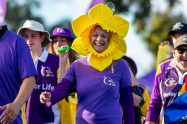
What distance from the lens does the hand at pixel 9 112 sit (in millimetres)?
6285

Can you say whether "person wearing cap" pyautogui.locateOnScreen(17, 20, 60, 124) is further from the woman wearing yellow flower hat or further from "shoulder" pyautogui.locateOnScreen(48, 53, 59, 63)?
the woman wearing yellow flower hat

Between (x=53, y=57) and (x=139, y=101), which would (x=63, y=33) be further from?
(x=139, y=101)

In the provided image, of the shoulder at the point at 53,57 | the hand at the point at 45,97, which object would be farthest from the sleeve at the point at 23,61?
the shoulder at the point at 53,57

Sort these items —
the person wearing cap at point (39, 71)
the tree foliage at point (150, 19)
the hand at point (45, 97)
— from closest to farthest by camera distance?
the hand at point (45, 97), the person wearing cap at point (39, 71), the tree foliage at point (150, 19)

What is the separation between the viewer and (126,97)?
318 inches

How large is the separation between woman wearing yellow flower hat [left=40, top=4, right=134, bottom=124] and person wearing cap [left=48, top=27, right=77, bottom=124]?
1.13 meters

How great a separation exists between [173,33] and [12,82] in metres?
3.14

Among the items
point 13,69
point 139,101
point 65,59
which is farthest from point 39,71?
point 13,69

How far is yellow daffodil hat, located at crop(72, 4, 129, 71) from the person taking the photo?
26.1ft

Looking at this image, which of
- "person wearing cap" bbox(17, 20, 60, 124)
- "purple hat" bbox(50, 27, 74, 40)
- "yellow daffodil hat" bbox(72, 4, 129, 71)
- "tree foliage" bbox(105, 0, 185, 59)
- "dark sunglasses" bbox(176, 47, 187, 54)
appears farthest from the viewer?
"tree foliage" bbox(105, 0, 185, 59)

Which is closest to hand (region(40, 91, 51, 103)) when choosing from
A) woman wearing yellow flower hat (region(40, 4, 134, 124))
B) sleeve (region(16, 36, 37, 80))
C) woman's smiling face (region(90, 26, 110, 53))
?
woman wearing yellow flower hat (region(40, 4, 134, 124))

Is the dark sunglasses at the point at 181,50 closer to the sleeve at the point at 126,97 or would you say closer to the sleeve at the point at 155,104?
the sleeve at the point at 155,104

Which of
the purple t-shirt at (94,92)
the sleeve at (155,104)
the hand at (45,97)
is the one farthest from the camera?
the sleeve at (155,104)

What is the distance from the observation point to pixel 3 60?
6664mm
